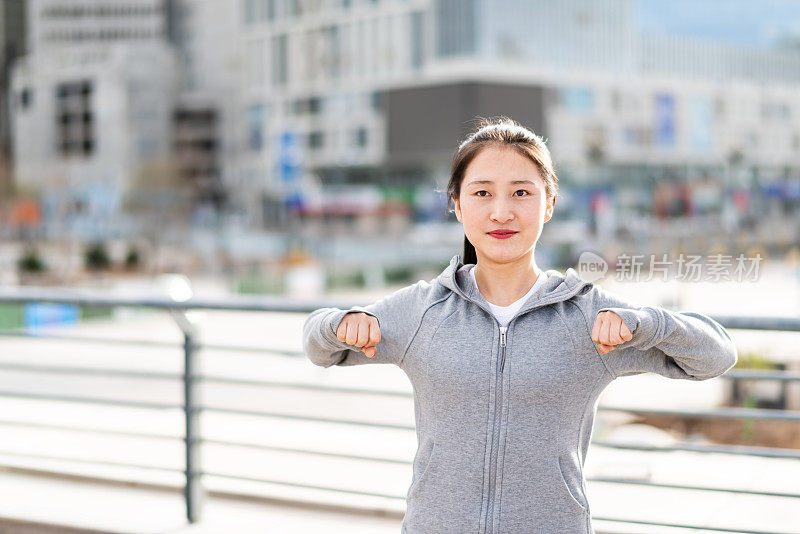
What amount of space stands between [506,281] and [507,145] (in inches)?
13.4

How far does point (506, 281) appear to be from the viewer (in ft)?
7.95

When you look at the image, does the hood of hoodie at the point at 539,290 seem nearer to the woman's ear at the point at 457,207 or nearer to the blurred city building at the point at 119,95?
the woman's ear at the point at 457,207

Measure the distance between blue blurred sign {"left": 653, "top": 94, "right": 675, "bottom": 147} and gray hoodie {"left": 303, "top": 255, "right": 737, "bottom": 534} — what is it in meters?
97.7

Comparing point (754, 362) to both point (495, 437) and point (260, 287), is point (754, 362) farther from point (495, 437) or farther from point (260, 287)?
point (260, 287)

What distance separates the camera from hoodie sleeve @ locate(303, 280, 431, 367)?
2430mm

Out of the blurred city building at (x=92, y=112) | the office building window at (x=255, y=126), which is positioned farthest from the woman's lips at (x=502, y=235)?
the blurred city building at (x=92, y=112)

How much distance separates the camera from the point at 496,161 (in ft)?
7.77

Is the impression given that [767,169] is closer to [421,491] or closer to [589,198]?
[589,198]

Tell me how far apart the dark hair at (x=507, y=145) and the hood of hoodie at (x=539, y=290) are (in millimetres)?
200

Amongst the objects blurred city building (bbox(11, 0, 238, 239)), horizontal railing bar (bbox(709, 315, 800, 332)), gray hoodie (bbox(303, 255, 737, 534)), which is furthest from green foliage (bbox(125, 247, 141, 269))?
blurred city building (bbox(11, 0, 238, 239))

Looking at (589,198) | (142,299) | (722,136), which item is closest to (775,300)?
(142,299)

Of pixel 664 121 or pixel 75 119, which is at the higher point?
pixel 75 119

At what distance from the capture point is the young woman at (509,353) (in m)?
2.29

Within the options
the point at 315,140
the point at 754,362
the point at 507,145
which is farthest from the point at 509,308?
the point at 315,140
